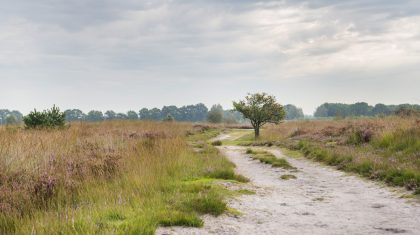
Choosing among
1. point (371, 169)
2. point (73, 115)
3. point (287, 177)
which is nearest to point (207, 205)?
point (287, 177)

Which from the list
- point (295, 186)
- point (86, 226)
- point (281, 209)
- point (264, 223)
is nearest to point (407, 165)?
point (295, 186)

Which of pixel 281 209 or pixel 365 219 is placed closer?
pixel 365 219

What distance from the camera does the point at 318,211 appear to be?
9078mm

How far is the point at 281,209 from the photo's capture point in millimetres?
9219

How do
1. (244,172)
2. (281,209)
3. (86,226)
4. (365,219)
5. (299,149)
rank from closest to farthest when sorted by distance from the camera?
(86,226), (365,219), (281,209), (244,172), (299,149)

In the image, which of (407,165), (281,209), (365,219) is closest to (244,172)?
(407,165)

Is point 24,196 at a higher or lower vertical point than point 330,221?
higher

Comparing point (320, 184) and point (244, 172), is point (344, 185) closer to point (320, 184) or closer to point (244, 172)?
point (320, 184)

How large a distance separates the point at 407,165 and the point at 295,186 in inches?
151

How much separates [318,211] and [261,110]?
125 feet

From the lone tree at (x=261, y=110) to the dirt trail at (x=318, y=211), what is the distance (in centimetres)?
3267

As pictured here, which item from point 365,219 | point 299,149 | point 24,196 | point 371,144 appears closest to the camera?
point 24,196

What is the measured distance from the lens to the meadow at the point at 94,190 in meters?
6.42

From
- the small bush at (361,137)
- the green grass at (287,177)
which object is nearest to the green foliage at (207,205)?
the green grass at (287,177)
